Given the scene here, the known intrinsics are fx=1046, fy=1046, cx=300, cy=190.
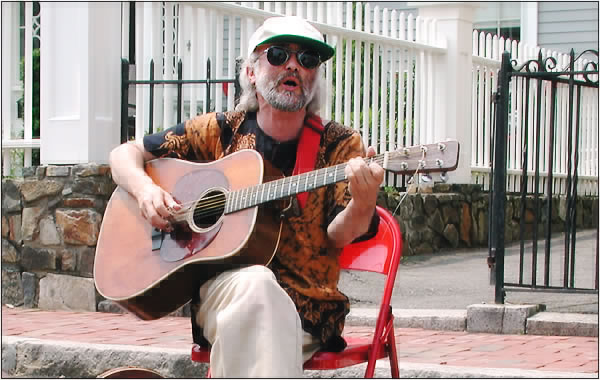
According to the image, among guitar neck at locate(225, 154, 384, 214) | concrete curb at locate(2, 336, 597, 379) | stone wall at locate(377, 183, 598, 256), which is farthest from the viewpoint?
stone wall at locate(377, 183, 598, 256)

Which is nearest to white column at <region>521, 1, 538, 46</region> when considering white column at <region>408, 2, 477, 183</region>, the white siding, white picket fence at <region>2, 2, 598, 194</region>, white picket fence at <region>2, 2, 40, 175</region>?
the white siding

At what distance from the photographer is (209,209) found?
11.6ft

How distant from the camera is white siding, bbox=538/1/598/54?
14242 mm

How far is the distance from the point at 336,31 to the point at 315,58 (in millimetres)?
4896

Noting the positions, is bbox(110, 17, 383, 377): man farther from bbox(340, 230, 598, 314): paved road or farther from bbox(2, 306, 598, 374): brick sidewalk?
bbox(340, 230, 598, 314): paved road

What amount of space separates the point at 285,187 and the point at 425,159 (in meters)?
0.45

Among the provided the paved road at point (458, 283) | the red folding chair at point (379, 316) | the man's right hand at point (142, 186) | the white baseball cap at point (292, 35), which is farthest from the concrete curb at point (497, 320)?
the white baseball cap at point (292, 35)

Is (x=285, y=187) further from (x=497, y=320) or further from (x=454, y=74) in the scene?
(x=454, y=74)

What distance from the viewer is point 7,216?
23.8ft

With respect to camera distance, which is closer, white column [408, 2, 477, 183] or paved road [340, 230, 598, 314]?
paved road [340, 230, 598, 314]

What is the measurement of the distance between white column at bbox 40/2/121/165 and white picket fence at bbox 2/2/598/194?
0.63ft

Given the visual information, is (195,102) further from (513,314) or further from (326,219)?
(326,219)

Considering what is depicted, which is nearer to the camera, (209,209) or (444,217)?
(209,209)

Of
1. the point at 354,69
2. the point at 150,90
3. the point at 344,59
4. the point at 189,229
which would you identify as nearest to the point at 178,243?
the point at 189,229
